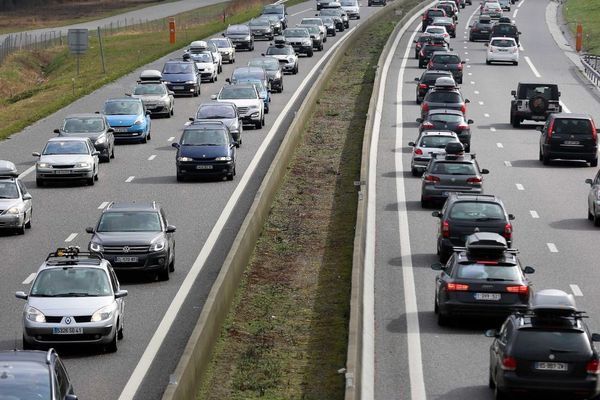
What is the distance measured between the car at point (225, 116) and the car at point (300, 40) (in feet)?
105

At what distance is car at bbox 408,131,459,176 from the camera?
154 feet

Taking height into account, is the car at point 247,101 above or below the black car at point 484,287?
below

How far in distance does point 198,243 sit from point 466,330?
9476 millimetres

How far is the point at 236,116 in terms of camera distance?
52.9m

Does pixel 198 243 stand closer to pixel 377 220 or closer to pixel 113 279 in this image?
pixel 377 220

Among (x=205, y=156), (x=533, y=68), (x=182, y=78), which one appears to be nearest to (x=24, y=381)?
(x=205, y=156)

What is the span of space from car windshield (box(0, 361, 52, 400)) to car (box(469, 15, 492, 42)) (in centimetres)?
8501

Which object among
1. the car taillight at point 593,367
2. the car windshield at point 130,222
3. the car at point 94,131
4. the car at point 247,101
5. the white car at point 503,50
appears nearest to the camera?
the car taillight at point 593,367

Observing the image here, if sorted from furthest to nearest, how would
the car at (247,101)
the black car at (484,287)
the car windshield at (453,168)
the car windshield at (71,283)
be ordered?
the car at (247,101)
the car windshield at (453,168)
the black car at (484,287)
the car windshield at (71,283)

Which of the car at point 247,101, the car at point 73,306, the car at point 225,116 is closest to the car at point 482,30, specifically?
the car at point 247,101

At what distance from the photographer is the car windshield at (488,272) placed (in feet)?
86.1

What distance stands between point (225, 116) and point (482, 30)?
49.8 metres

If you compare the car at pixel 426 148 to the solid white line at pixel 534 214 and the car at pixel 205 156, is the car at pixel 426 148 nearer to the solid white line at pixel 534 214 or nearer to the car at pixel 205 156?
the car at pixel 205 156

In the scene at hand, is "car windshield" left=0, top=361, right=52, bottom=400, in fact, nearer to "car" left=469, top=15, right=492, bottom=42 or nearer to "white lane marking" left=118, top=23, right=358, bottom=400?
"white lane marking" left=118, top=23, right=358, bottom=400
